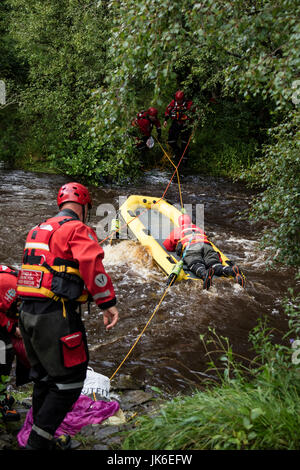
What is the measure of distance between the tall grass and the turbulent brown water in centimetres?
94

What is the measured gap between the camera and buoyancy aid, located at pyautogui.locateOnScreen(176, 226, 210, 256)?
6.68m

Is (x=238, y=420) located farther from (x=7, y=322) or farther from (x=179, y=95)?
(x=179, y=95)

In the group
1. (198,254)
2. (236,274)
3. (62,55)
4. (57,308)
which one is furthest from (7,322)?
(62,55)


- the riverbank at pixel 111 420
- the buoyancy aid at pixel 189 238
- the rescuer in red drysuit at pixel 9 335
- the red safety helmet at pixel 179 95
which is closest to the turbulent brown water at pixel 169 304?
the riverbank at pixel 111 420

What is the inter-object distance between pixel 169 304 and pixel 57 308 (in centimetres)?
370

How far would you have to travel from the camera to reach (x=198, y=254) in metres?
6.50

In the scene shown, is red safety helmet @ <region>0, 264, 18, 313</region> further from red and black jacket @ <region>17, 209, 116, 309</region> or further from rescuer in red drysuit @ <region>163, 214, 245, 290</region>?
rescuer in red drysuit @ <region>163, 214, 245, 290</region>

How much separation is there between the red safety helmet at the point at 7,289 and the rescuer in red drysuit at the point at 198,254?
350cm

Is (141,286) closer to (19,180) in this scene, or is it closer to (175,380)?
(175,380)

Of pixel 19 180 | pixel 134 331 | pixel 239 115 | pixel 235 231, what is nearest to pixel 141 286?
pixel 134 331

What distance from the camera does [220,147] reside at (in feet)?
46.8

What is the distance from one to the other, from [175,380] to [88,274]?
2.32 metres

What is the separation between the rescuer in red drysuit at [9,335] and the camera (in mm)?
2947

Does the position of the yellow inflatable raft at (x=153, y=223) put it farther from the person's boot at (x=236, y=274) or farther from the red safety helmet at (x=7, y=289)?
the red safety helmet at (x=7, y=289)
